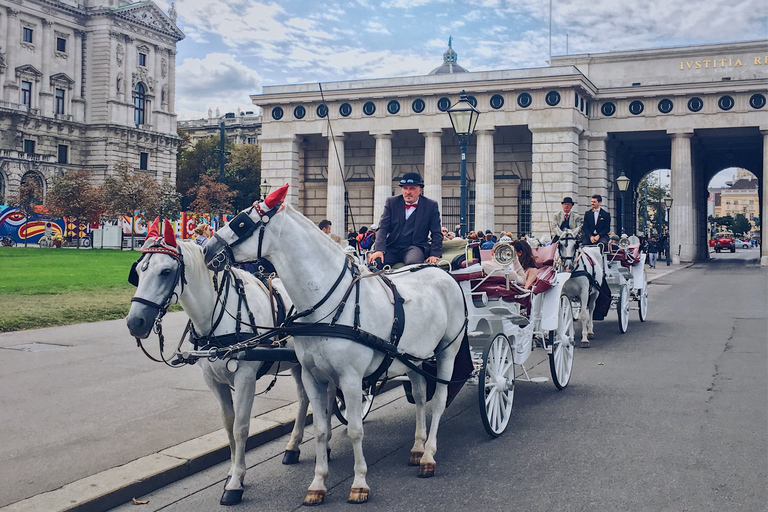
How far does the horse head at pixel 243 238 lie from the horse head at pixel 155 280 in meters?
0.29

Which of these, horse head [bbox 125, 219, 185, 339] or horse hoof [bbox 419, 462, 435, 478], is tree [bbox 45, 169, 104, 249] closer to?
horse head [bbox 125, 219, 185, 339]

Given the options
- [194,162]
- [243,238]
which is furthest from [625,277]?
[194,162]

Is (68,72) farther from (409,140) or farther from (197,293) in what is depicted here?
(197,293)

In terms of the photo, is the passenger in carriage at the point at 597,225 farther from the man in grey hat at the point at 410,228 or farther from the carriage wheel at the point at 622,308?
the man in grey hat at the point at 410,228

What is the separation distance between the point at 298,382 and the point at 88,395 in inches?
126

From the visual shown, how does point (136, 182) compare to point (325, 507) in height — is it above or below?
above

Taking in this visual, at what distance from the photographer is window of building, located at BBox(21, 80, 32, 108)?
7025 centimetres

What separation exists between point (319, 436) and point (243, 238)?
1572mm

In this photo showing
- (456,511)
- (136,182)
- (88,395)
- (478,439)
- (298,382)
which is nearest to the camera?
(456,511)

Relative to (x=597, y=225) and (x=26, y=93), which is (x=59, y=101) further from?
(x=597, y=225)

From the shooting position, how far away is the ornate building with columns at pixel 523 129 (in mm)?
41062

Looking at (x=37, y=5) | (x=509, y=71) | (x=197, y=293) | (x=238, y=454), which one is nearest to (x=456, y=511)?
(x=238, y=454)

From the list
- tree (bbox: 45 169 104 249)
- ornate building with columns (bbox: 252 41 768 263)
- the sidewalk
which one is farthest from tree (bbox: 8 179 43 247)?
the sidewalk

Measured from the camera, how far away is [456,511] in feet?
17.0
